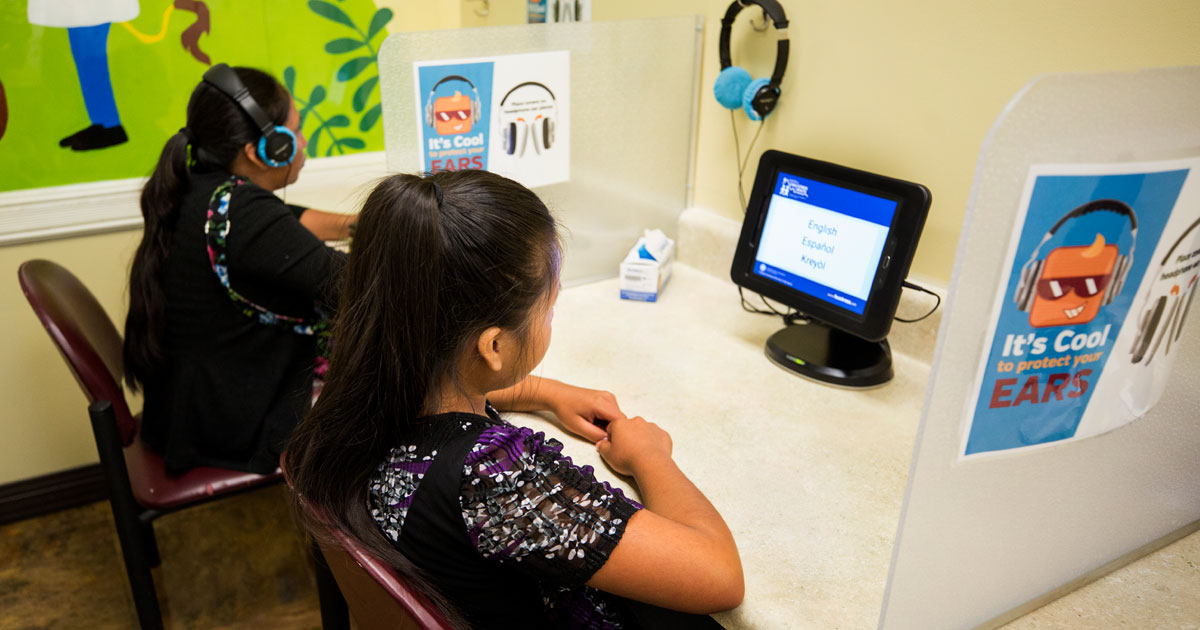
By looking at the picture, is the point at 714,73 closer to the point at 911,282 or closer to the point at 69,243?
the point at 911,282

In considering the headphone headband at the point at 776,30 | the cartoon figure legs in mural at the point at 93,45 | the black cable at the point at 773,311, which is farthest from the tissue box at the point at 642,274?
the cartoon figure legs in mural at the point at 93,45

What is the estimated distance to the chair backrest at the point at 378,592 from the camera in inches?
26.0

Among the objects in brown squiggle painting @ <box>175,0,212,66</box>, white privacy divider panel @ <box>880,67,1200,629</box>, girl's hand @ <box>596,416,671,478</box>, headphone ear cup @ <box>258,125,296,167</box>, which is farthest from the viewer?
brown squiggle painting @ <box>175,0,212,66</box>

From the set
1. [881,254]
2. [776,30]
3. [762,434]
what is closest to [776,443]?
[762,434]

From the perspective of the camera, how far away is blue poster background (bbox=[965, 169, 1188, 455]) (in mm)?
540

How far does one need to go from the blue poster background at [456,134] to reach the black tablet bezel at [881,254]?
511 mm

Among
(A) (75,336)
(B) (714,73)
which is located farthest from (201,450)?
(B) (714,73)

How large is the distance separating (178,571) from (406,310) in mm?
1590

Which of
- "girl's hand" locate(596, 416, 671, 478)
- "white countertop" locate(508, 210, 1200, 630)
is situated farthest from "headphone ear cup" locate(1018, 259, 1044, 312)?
"girl's hand" locate(596, 416, 671, 478)

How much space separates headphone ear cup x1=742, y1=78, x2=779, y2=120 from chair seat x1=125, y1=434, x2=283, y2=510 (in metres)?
1.18

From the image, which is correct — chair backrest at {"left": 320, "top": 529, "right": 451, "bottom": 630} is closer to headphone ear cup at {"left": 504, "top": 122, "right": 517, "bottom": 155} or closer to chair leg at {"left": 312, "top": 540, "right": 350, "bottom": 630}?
chair leg at {"left": 312, "top": 540, "right": 350, "bottom": 630}

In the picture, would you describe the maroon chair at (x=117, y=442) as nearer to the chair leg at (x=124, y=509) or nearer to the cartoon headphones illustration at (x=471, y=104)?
the chair leg at (x=124, y=509)

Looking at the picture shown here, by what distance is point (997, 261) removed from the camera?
535mm

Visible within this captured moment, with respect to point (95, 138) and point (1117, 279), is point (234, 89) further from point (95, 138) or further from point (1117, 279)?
point (1117, 279)
